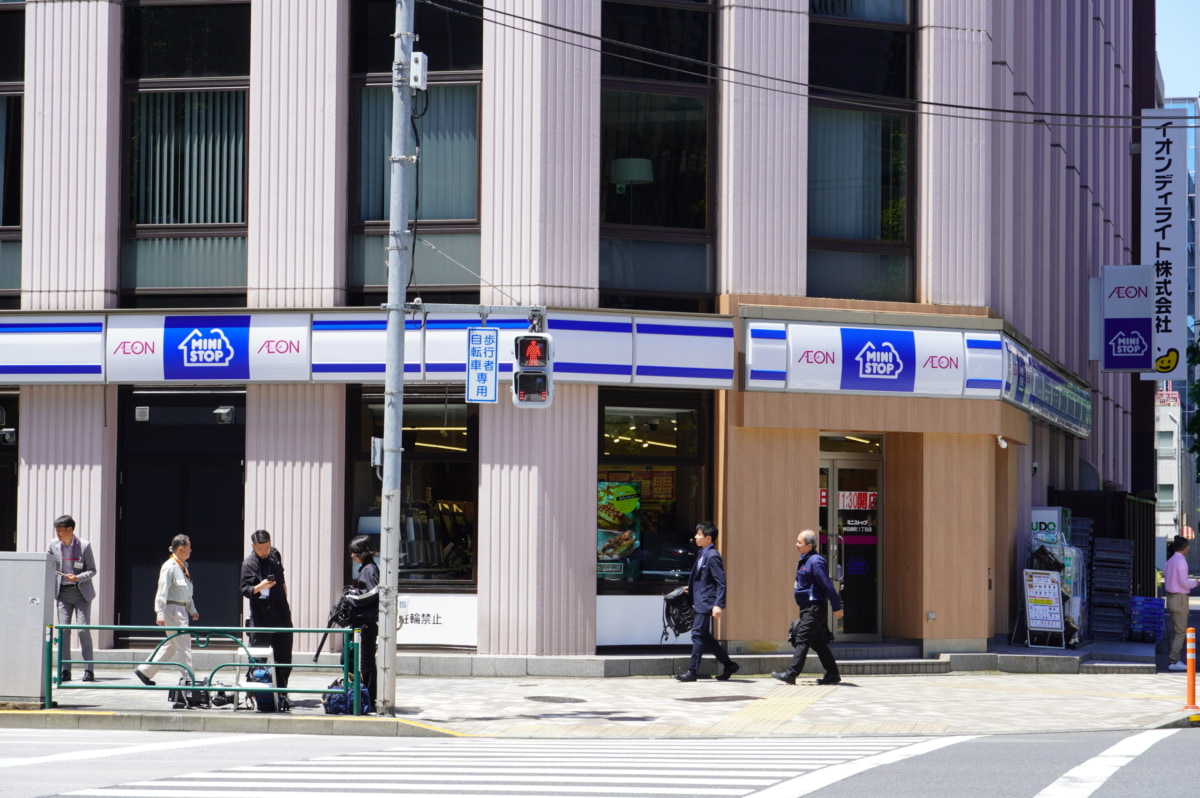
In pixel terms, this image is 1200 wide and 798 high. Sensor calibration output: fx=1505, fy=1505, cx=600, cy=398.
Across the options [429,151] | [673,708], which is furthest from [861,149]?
[673,708]

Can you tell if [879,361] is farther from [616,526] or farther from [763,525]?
[616,526]

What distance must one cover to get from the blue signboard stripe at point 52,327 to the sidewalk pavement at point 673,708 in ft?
14.9

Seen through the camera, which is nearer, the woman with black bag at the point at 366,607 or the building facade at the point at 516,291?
the woman with black bag at the point at 366,607

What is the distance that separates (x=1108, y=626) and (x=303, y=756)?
17270 mm

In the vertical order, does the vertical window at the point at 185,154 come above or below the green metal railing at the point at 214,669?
above

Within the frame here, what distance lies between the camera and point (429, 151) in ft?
66.6

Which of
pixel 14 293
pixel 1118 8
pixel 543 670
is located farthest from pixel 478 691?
pixel 1118 8

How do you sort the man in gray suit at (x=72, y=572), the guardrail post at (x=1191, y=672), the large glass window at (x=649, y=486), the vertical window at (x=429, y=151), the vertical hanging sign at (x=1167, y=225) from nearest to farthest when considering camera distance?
the guardrail post at (x=1191, y=672) < the man in gray suit at (x=72, y=572) < the vertical window at (x=429, y=151) < the large glass window at (x=649, y=486) < the vertical hanging sign at (x=1167, y=225)

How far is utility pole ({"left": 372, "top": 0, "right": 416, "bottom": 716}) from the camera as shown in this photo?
15.1 meters

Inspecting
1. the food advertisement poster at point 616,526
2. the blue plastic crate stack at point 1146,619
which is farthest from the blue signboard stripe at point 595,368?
the blue plastic crate stack at point 1146,619

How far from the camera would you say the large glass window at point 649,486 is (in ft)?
65.9

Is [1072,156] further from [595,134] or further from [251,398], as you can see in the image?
[251,398]

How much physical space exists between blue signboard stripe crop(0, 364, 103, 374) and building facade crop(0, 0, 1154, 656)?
0.14 ft

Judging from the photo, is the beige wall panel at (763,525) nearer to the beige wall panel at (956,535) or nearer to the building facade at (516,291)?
the building facade at (516,291)
